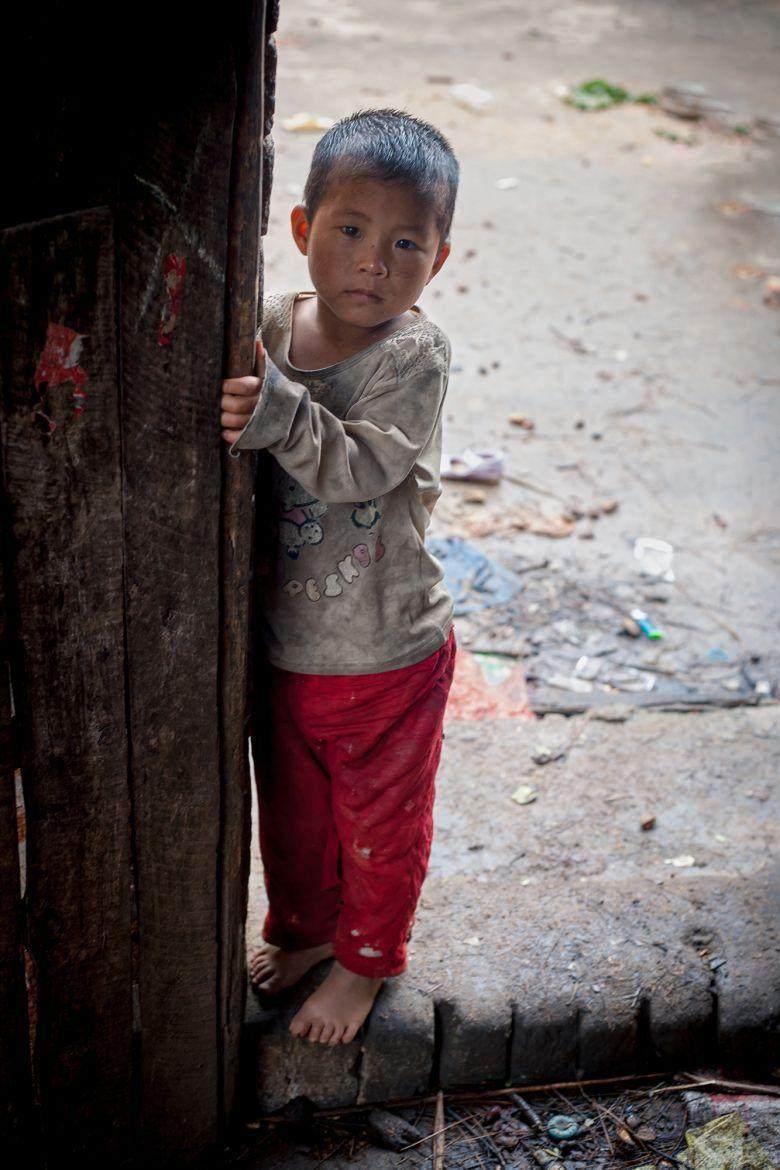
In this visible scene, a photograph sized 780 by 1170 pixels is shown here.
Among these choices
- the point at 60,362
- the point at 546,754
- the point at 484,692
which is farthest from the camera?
the point at 484,692

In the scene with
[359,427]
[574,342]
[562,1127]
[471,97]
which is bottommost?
[562,1127]

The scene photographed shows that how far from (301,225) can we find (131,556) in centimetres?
56

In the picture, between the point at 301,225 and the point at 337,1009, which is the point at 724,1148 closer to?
the point at 337,1009

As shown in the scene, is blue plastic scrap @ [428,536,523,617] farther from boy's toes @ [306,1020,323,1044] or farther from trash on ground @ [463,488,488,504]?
boy's toes @ [306,1020,323,1044]

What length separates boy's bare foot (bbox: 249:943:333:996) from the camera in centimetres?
203

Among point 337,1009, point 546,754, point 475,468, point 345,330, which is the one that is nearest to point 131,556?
point 345,330

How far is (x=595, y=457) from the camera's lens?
14.4ft

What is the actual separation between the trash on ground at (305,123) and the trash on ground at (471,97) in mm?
1394

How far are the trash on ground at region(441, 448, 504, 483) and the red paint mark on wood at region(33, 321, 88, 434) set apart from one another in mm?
2923

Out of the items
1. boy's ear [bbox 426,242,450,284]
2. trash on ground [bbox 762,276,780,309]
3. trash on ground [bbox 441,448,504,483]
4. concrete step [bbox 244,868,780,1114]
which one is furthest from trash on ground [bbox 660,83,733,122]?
boy's ear [bbox 426,242,450,284]

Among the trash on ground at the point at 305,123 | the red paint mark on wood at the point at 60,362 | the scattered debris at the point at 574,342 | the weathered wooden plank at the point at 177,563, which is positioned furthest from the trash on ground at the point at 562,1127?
the trash on ground at the point at 305,123

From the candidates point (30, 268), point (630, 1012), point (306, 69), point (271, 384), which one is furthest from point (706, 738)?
point (306, 69)

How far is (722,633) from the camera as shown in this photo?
340 centimetres

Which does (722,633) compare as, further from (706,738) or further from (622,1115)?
(622,1115)
